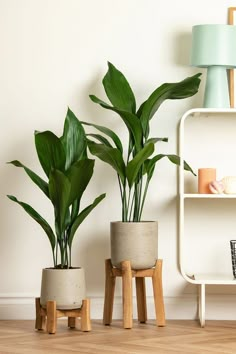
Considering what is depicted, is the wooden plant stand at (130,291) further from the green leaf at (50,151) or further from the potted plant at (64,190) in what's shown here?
the green leaf at (50,151)

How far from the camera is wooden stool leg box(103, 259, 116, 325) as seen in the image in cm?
379

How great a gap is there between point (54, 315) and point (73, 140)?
2.47 ft

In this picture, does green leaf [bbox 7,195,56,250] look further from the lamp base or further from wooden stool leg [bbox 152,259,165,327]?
the lamp base

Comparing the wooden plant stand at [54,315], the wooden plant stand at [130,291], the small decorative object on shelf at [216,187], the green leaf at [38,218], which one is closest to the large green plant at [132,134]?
the small decorative object on shelf at [216,187]

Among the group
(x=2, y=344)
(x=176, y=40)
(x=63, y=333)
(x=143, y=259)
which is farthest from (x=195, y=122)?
(x=2, y=344)

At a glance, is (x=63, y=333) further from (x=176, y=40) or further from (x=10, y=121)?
(x=176, y=40)

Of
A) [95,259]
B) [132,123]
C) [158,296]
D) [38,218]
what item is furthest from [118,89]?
[158,296]

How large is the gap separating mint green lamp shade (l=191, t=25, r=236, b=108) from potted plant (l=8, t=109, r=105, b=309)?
63cm

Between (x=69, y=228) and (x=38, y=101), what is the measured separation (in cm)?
73

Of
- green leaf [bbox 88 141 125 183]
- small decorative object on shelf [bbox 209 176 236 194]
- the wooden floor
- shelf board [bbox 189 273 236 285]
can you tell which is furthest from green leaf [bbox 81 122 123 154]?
the wooden floor

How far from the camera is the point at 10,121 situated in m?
4.05

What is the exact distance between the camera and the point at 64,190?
11.4 ft

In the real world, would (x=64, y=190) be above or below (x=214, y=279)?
above

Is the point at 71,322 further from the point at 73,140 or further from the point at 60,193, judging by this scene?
the point at 73,140
